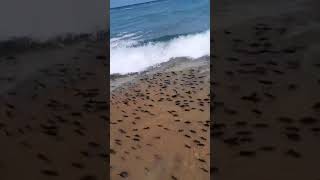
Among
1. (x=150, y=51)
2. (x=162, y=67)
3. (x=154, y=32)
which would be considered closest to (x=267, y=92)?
(x=162, y=67)

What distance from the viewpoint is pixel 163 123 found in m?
2.31

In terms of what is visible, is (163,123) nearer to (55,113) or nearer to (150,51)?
(55,113)

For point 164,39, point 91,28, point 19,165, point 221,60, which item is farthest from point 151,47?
point 19,165

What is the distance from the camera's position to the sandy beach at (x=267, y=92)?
178cm

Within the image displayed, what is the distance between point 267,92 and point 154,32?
5.25 feet

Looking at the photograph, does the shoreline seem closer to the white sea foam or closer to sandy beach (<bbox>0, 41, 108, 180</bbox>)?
the white sea foam

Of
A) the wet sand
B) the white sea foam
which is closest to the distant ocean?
the white sea foam

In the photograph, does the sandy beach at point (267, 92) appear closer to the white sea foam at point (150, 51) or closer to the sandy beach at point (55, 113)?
the white sea foam at point (150, 51)

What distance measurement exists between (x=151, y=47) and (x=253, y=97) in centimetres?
131

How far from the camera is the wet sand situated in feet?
6.42

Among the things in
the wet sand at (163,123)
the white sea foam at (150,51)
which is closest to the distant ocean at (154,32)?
the white sea foam at (150,51)

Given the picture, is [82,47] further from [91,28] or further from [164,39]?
[164,39]

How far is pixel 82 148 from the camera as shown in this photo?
2100 mm

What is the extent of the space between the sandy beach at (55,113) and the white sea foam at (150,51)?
0.15 metres
